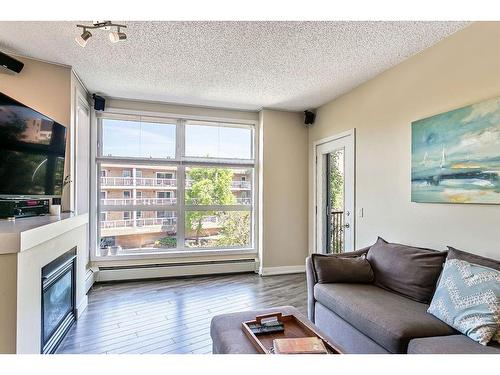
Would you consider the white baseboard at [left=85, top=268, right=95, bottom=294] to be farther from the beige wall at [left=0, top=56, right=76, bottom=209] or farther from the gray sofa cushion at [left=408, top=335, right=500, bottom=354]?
the gray sofa cushion at [left=408, top=335, right=500, bottom=354]

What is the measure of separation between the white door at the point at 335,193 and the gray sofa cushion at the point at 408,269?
3.52ft

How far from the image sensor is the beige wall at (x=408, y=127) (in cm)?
210

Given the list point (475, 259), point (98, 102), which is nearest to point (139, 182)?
point (98, 102)

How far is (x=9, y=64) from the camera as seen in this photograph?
2.64 meters

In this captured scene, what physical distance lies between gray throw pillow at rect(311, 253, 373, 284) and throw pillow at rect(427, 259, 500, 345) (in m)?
0.68

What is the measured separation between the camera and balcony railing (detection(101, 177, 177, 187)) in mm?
4066

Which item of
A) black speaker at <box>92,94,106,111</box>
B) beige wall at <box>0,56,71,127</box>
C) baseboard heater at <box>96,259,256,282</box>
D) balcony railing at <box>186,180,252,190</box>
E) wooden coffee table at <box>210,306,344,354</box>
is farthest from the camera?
balcony railing at <box>186,180,252,190</box>

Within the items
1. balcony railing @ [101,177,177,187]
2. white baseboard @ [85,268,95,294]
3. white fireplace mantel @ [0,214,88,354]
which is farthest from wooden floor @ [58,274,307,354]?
balcony railing @ [101,177,177,187]

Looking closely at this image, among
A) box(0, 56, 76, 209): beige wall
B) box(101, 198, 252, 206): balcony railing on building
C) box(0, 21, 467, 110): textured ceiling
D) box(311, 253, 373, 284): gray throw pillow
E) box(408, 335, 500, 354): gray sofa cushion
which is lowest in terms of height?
box(408, 335, 500, 354): gray sofa cushion

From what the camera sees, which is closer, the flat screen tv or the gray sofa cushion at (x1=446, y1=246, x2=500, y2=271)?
the gray sofa cushion at (x1=446, y1=246, x2=500, y2=271)

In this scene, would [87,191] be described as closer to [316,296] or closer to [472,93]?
[316,296]

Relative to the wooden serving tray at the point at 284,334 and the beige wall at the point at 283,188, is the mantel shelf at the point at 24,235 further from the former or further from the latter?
the beige wall at the point at 283,188
